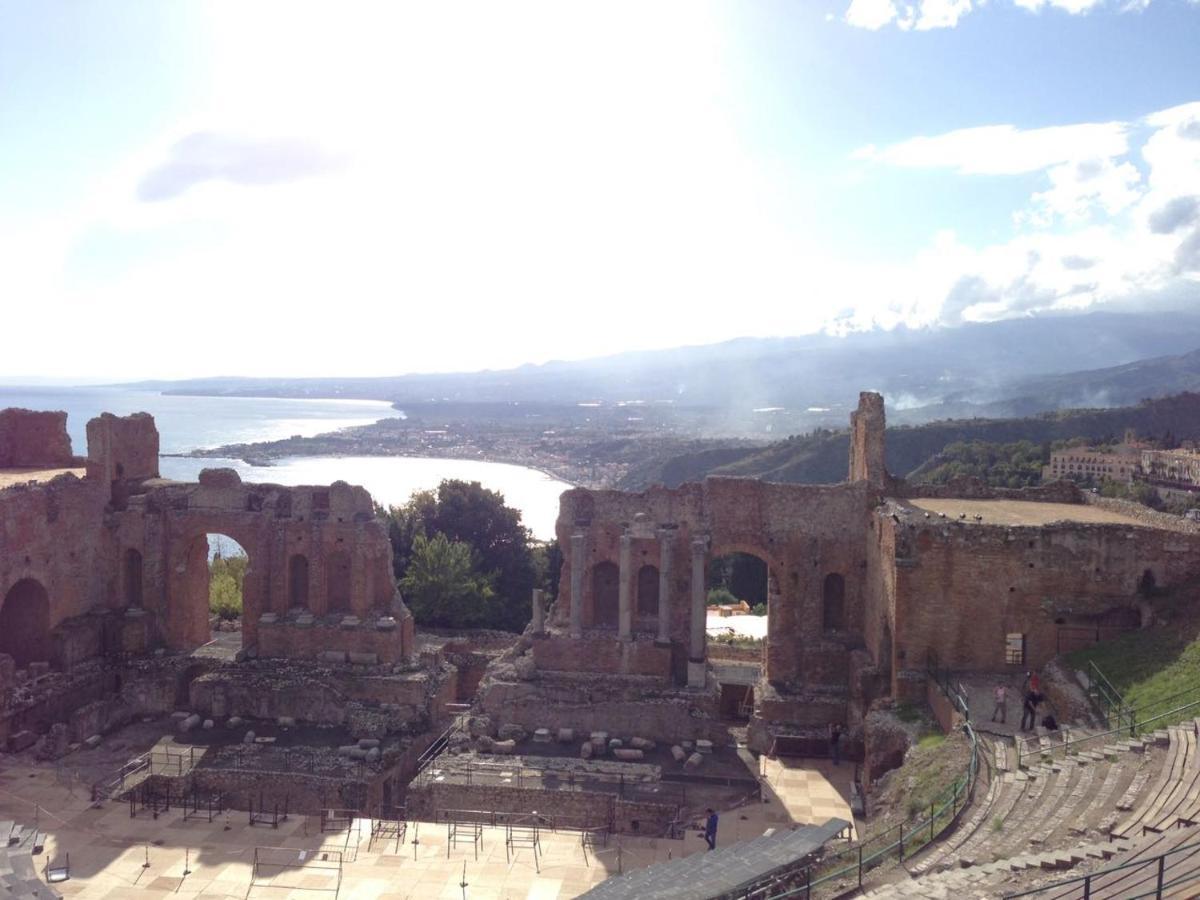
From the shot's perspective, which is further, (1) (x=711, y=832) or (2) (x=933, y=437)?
(2) (x=933, y=437)

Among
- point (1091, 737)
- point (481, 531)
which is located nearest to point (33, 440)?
point (481, 531)

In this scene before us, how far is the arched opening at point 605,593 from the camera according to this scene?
3009 cm

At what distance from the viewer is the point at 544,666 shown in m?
28.1

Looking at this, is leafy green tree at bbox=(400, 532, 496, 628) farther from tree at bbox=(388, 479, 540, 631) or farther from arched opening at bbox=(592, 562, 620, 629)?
arched opening at bbox=(592, 562, 620, 629)

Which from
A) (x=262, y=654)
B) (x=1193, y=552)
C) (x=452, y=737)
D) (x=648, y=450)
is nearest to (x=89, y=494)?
(x=262, y=654)

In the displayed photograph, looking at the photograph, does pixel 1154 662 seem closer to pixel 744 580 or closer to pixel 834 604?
pixel 834 604

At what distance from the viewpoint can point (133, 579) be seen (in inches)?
1226

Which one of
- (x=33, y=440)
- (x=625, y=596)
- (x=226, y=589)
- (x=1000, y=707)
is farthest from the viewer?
(x=226, y=589)

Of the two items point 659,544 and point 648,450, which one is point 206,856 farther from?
point 648,450

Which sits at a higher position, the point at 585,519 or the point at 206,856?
the point at 585,519

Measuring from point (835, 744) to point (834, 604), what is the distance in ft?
15.3

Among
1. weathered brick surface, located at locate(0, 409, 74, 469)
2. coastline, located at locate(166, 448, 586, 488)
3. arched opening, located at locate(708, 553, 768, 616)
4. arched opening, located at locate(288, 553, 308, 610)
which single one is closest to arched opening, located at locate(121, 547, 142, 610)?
arched opening, located at locate(288, 553, 308, 610)

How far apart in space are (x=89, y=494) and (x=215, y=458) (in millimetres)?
117905

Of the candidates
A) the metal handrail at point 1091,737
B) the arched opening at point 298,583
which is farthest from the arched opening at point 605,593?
the metal handrail at point 1091,737
